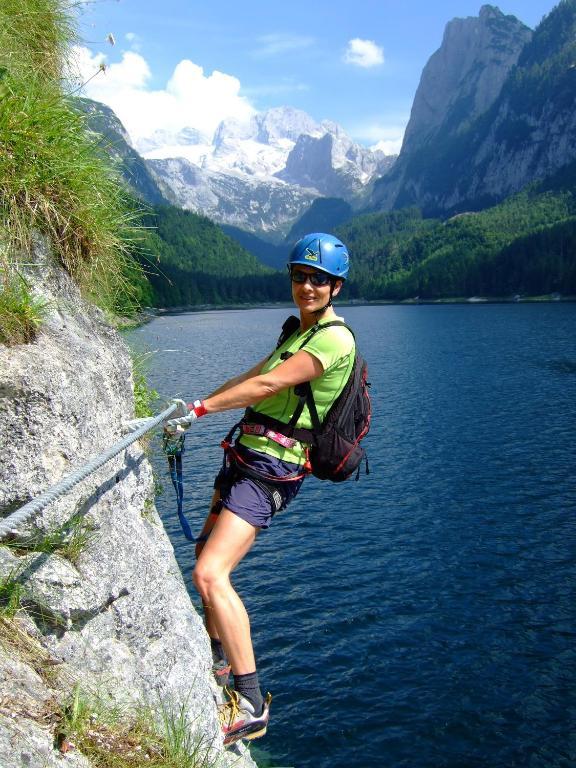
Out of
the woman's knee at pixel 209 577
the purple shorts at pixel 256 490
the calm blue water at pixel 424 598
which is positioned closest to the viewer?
the woman's knee at pixel 209 577

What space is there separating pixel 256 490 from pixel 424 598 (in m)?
13.3

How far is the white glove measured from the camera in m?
5.50

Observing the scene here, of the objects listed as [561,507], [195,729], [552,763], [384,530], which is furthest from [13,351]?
[561,507]

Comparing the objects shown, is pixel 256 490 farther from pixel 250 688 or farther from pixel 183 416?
Answer: pixel 250 688

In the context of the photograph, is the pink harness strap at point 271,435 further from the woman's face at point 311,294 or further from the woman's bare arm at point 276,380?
the woman's face at point 311,294

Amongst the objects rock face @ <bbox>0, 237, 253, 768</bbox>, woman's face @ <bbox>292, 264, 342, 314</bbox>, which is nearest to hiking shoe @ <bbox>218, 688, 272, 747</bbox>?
rock face @ <bbox>0, 237, 253, 768</bbox>

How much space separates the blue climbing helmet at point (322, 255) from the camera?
5.70 meters

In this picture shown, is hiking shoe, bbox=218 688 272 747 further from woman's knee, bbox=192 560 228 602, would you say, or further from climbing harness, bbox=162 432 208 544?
climbing harness, bbox=162 432 208 544

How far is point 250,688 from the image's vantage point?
5508 millimetres

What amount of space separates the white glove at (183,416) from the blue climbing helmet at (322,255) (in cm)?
150

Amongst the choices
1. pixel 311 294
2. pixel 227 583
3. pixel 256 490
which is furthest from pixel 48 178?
pixel 227 583

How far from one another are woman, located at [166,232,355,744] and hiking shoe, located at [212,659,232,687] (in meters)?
0.45

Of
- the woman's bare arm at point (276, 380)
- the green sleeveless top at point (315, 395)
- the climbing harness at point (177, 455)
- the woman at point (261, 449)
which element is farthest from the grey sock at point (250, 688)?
the woman's bare arm at point (276, 380)

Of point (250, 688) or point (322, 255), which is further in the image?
point (322, 255)
